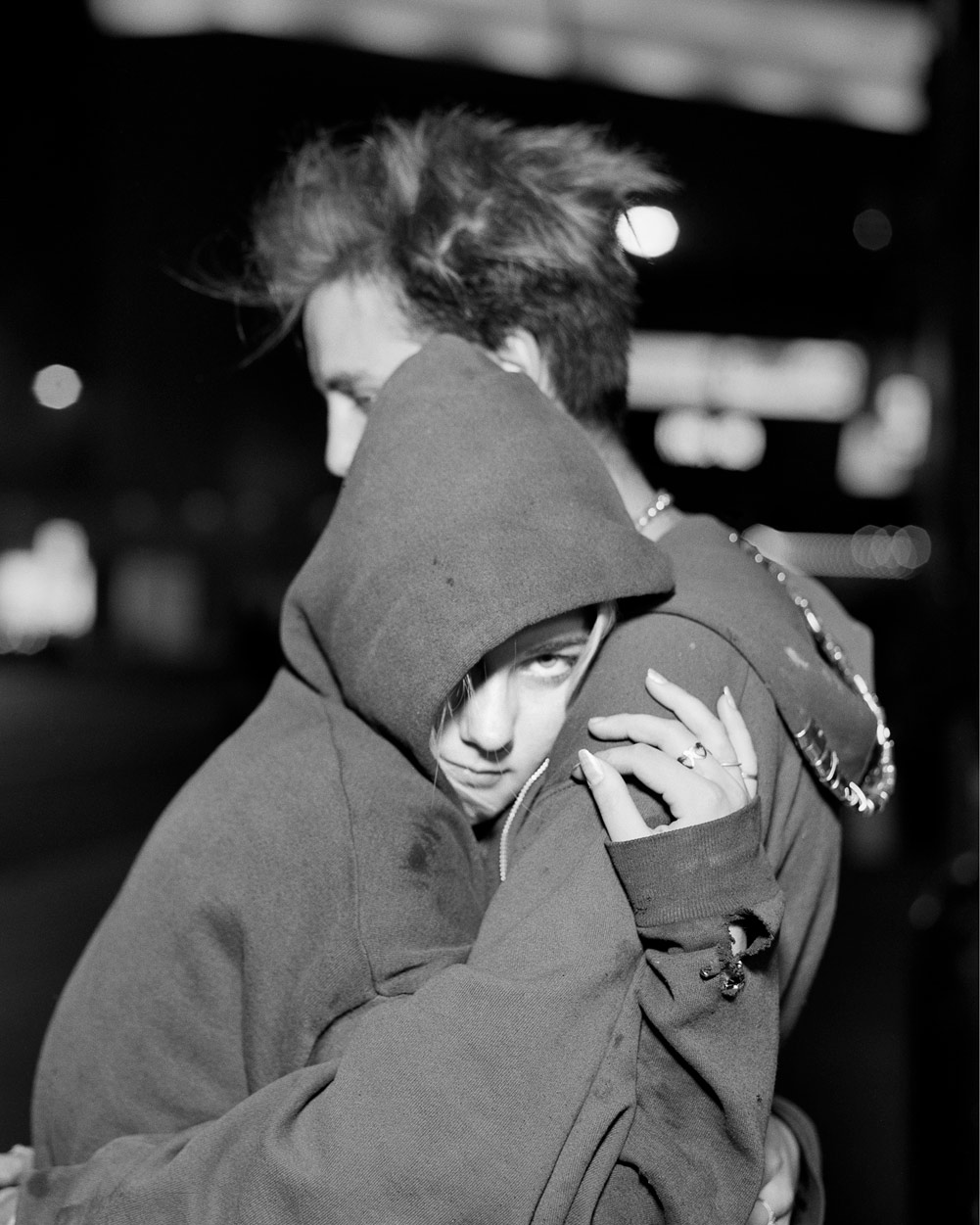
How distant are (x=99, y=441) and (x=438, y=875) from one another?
124cm

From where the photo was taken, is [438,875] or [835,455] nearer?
[438,875]

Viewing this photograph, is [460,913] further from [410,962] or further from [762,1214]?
[762,1214]

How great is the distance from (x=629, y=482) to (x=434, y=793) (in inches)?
21.0

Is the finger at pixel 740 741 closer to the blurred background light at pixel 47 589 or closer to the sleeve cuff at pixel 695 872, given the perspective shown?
the sleeve cuff at pixel 695 872

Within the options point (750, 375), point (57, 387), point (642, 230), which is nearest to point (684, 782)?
point (642, 230)

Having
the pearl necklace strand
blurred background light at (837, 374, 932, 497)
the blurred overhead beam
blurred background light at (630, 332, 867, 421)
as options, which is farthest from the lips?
blurred background light at (837, 374, 932, 497)

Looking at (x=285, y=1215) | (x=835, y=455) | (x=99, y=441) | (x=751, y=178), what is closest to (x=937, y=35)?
(x=751, y=178)

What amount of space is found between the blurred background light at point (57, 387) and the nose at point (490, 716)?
43.5 inches

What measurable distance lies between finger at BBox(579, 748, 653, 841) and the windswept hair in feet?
2.01

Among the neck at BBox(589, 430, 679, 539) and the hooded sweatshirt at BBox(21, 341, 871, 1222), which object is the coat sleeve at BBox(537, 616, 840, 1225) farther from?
the neck at BBox(589, 430, 679, 539)

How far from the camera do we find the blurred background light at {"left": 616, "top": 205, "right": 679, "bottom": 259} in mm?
1678

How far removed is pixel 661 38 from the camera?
3.05 metres

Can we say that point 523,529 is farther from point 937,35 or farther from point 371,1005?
point 937,35

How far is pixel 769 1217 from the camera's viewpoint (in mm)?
1441
